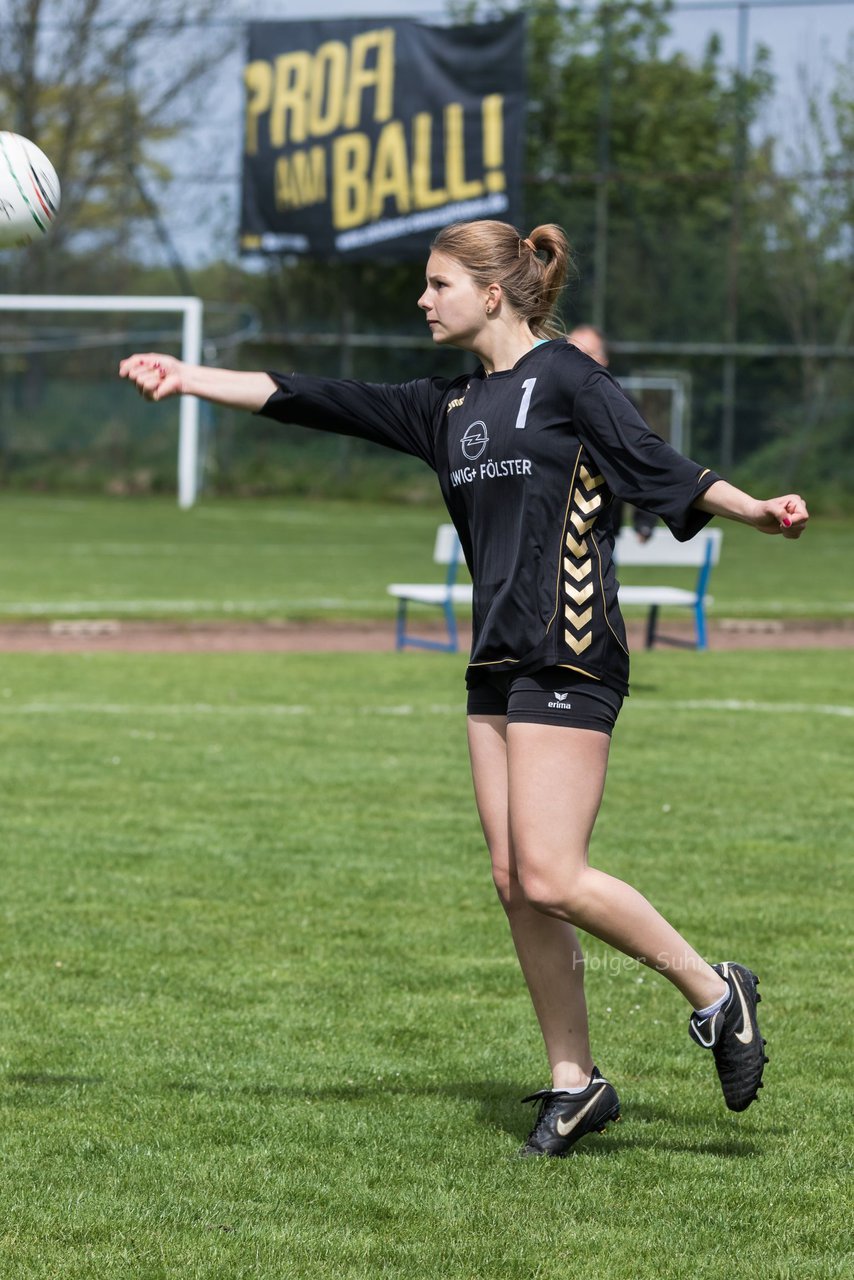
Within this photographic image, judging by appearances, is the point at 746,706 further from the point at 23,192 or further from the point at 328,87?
the point at 328,87

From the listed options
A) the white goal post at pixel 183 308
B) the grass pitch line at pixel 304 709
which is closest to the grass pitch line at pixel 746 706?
the grass pitch line at pixel 304 709

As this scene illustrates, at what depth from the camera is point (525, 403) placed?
3967 millimetres

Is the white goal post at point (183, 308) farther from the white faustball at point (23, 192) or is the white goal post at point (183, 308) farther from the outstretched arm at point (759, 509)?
the outstretched arm at point (759, 509)

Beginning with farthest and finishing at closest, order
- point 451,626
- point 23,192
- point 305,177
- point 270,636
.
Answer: point 305,177 → point 270,636 → point 451,626 → point 23,192

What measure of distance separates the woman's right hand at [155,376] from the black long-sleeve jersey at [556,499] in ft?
2.34

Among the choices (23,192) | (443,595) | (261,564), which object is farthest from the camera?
(261,564)

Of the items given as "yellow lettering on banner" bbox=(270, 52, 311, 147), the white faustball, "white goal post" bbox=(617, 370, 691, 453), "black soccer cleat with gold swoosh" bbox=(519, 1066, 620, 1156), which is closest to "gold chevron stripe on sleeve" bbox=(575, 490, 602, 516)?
"black soccer cleat with gold swoosh" bbox=(519, 1066, 620, 1156)

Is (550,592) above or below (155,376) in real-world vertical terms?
below

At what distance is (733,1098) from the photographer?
13.2ft

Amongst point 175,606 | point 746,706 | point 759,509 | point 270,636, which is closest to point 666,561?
point 746,706

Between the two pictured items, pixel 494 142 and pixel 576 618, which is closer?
pixel 576 618

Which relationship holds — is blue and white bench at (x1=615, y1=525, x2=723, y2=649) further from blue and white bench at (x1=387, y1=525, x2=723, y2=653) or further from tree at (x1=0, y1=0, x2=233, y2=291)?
tree at (x1=0, y1=0, x2=233, y2=291)

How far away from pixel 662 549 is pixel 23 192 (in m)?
10.4

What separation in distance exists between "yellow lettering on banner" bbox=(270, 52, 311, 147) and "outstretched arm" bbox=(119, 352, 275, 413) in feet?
105
